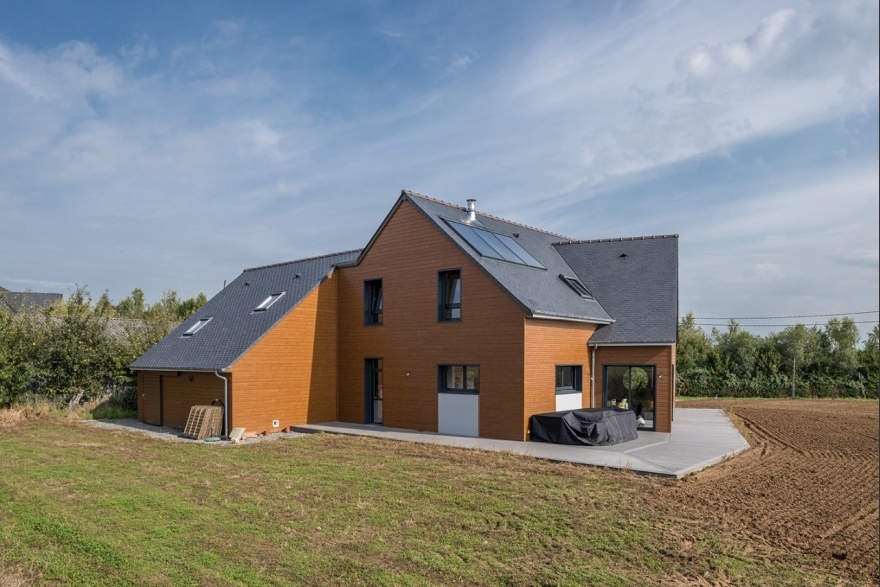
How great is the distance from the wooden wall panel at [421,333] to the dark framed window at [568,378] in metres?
1.99

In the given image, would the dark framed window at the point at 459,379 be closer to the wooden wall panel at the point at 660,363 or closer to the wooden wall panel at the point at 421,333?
the wooden wall panel at the point at 421,333

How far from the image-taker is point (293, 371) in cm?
1792

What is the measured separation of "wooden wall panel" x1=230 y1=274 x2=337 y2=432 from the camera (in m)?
16.7

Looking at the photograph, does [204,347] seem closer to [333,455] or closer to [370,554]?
[333,455]

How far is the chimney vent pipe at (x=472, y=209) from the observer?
18.9 metres

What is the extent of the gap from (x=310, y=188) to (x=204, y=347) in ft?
20.2

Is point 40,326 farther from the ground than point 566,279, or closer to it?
closer to it

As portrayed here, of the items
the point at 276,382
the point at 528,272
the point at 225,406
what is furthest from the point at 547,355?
the point at 225,406

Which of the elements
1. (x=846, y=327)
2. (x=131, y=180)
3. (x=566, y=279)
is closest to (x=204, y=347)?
(x=131, y=180)

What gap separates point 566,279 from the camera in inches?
742

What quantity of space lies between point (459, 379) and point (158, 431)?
28.4 feet

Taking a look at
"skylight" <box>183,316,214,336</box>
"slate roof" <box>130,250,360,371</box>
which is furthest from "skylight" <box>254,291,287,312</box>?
"skylight" <box>183,316,214,336</box>

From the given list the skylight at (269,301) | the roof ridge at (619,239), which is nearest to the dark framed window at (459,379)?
the skylight at (269,301)

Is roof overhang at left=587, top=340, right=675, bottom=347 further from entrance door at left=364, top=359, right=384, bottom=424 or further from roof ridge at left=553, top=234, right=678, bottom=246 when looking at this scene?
entrance door at left=364, top=359, right=384, bottom=424
